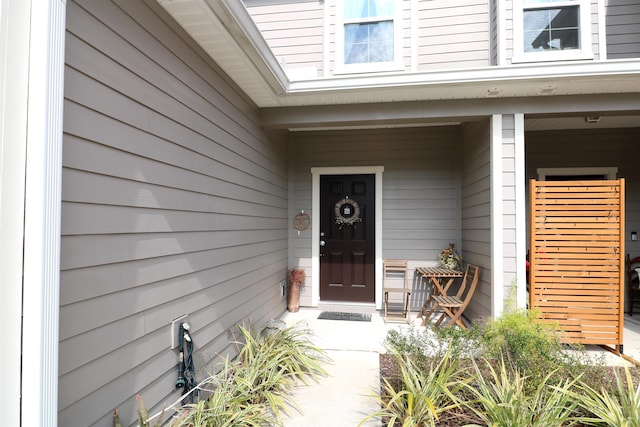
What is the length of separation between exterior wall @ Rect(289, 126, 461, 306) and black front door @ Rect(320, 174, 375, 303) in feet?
0.69

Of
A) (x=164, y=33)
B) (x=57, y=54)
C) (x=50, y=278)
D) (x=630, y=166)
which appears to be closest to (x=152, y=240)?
(x=50, y=278)

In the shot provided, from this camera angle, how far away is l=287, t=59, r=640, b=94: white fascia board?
9.59 feet

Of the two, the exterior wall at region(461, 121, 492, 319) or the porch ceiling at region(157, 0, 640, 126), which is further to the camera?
the exterior wall at region(461, 121, 492, 319)

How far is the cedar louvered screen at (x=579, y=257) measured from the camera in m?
3.21

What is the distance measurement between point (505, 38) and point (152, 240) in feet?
13.7

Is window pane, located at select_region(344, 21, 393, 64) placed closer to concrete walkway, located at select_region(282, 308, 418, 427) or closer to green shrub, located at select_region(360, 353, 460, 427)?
concrete walkway, located at select_region(282, 308, 418, 427)

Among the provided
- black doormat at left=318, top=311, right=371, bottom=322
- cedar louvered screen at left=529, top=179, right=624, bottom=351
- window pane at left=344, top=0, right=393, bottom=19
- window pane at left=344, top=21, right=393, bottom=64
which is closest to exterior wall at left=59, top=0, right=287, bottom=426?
black doormat at left=318, top=311, right=371, bottom=322

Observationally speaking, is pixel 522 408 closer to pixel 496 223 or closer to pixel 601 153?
pixel 496 223

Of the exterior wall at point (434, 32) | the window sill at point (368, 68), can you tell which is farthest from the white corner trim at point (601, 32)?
the window sill at point (368, 68)

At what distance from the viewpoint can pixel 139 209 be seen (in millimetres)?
1748

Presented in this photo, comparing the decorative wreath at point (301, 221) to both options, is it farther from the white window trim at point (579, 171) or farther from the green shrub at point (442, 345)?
the white window trim at point (579, 171)

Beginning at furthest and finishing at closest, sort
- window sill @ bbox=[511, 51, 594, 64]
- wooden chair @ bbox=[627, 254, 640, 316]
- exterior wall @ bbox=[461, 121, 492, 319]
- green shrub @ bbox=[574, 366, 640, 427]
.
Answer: wooden chair @ bbox=[627, 254, 640, 316], window sill @ bbox=[511, 51, 594, 64], exterior wall @ bbox=[461, 121, 492, 319], green shrub @ bbox=[574, 366, 640, 427]

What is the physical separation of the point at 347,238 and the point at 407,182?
1.18 m

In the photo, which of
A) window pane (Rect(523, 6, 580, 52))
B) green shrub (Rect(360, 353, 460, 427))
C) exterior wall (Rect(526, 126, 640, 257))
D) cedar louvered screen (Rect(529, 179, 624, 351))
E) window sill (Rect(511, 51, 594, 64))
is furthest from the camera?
exterior wall (Rect(526, 126, 640, 257))
